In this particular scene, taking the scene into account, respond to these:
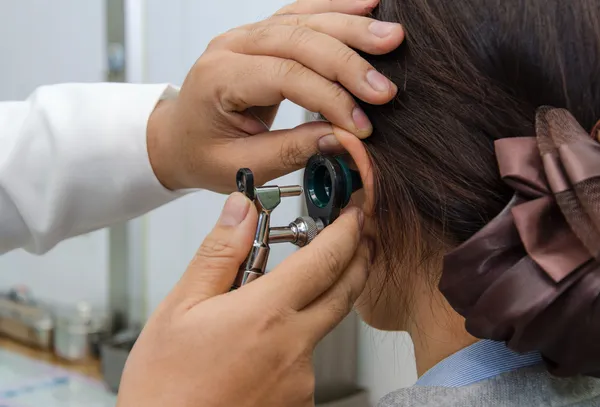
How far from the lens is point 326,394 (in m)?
1.37

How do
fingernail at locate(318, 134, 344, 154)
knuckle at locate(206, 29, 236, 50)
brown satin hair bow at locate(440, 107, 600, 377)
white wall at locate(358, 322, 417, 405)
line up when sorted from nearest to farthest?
brown satin hair bow at locate(440, 107, 600, 377) → fingernail at locate(318, 134, 344, 154) → knuckle at locate(206, 29, 236, 50) → white wall at locate(358, 322, 417, 405)

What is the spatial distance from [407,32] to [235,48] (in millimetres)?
257

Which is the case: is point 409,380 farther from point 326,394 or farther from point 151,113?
point 151,113

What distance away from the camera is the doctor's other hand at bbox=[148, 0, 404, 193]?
0.63 m

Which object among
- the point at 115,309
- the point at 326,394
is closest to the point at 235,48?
the point at 326,394

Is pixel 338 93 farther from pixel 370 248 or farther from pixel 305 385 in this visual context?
pixel 305 385

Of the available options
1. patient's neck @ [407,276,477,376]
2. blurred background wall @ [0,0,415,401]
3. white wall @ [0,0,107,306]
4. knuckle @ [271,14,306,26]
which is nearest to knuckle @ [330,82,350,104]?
knuckle @ [271,14,306,26]

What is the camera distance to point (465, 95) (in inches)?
22.0

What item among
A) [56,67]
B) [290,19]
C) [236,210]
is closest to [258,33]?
[290,19]

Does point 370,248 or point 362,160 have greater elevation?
point 362,160

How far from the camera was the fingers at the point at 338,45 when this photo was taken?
0.60 meters

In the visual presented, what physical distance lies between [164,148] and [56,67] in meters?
1.14

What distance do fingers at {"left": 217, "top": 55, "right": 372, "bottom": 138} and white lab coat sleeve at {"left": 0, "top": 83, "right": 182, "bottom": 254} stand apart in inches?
11.0

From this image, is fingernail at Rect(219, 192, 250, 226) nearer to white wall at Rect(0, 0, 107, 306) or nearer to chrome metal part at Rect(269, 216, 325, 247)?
chrome metal part at Rect(269, 216, 325, 247)
